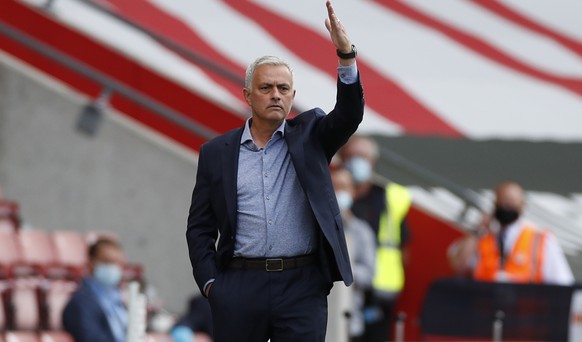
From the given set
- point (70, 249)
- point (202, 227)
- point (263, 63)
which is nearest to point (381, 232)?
point (70, 249)

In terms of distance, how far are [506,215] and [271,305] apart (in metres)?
5.11

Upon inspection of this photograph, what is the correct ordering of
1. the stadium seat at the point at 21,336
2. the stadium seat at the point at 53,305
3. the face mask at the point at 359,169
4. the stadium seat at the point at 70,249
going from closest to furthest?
the stadium seat at the point at 21,336
the stadium seat at the point at 53,305
the stadium seat at the point at 70,249
the face mask at the point at 359,169

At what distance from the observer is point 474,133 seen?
14.1 meters

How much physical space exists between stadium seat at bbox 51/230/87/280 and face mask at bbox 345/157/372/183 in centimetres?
184

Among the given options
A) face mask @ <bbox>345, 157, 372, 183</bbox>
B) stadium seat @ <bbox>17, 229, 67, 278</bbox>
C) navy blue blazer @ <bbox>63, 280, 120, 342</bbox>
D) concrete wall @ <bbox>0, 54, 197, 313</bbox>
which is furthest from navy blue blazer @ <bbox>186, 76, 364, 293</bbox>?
concrete wall @ <bbox>0, 54, 197, 313</bbox>

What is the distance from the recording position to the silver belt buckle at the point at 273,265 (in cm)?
575

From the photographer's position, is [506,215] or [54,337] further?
[506,215]

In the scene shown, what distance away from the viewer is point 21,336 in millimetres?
9617

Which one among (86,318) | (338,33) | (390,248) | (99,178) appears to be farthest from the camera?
(99,178)

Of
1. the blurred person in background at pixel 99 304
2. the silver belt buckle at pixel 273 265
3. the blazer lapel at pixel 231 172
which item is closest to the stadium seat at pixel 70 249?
the blurred person in background at pixel 99 304

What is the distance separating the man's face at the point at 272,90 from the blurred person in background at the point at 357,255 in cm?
491

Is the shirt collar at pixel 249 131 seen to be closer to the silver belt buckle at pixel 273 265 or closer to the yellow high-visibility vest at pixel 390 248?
the silver belt buckle at pixel 273 265

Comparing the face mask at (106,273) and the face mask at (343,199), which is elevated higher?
the face mask at (343,199)

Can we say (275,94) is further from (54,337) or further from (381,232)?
(381,232)
